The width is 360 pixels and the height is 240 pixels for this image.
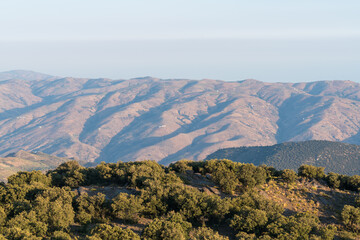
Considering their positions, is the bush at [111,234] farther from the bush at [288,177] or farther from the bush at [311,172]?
the bush at [311,172]

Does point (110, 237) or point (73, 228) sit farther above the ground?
point (110, 237)

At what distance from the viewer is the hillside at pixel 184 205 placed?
4016cm

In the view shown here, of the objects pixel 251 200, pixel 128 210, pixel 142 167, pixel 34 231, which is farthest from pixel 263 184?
pixel 34 231

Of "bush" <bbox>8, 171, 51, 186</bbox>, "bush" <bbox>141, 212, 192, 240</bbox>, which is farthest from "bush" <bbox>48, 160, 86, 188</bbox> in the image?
"bush" <bbox>141, 212, 192, 240</bbox>

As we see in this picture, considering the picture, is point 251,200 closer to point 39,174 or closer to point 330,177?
point 330,177

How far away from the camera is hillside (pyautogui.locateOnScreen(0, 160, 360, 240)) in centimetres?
4016

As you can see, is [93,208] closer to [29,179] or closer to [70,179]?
[70,179]

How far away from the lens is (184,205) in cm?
4756

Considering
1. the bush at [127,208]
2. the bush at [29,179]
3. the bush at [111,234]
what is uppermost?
the bush at [111,234]

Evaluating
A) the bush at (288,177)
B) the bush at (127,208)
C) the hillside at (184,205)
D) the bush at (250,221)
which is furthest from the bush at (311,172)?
the bush at (127,208)

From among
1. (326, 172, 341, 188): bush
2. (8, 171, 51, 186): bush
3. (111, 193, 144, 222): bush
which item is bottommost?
(8, 171, 51, 186): bush

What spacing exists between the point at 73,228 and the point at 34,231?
18.8 ft

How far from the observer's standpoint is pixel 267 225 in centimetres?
4250

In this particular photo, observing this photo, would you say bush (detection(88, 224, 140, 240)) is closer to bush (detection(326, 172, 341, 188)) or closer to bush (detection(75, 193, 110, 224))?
bush (detection(75, 193, 110, 224))
